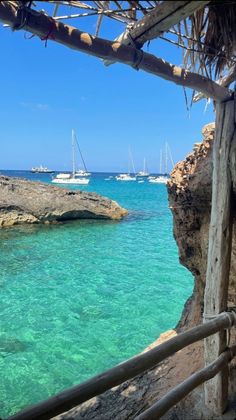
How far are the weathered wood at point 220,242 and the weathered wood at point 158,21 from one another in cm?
112

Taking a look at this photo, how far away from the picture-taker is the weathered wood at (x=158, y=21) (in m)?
2.19

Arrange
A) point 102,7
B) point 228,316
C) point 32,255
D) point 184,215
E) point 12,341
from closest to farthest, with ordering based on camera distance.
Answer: point 102,7 < point 228,316 < point 184,215 < point 12,341 < point 32,255

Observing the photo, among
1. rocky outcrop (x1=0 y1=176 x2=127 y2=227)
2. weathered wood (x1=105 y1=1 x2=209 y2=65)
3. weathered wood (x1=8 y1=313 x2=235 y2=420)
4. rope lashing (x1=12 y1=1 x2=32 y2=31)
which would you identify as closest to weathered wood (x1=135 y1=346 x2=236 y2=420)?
weathered wood (x1=8 y1=313 x2=235 y2=420)

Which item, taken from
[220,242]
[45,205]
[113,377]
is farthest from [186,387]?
[45,205]

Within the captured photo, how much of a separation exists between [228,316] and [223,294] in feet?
0.69

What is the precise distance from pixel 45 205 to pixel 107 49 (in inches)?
858

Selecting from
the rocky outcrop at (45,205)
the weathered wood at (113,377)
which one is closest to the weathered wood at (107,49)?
the weathered wood at (113,377)

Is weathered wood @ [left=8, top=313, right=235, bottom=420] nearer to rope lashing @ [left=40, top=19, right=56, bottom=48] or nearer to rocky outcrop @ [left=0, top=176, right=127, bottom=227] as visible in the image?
rope lashing @ [left=40, top=19, right=56, bottom=48]

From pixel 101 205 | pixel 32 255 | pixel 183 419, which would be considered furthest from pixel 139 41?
pixel 101 205

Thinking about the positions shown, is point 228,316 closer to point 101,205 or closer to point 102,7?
point 102,7

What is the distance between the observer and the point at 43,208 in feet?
77.6

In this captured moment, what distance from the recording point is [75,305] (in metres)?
9.78

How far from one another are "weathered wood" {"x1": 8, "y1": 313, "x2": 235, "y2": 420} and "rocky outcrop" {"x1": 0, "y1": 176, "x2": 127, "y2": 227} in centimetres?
2042

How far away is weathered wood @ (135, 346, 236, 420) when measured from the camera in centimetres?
268
